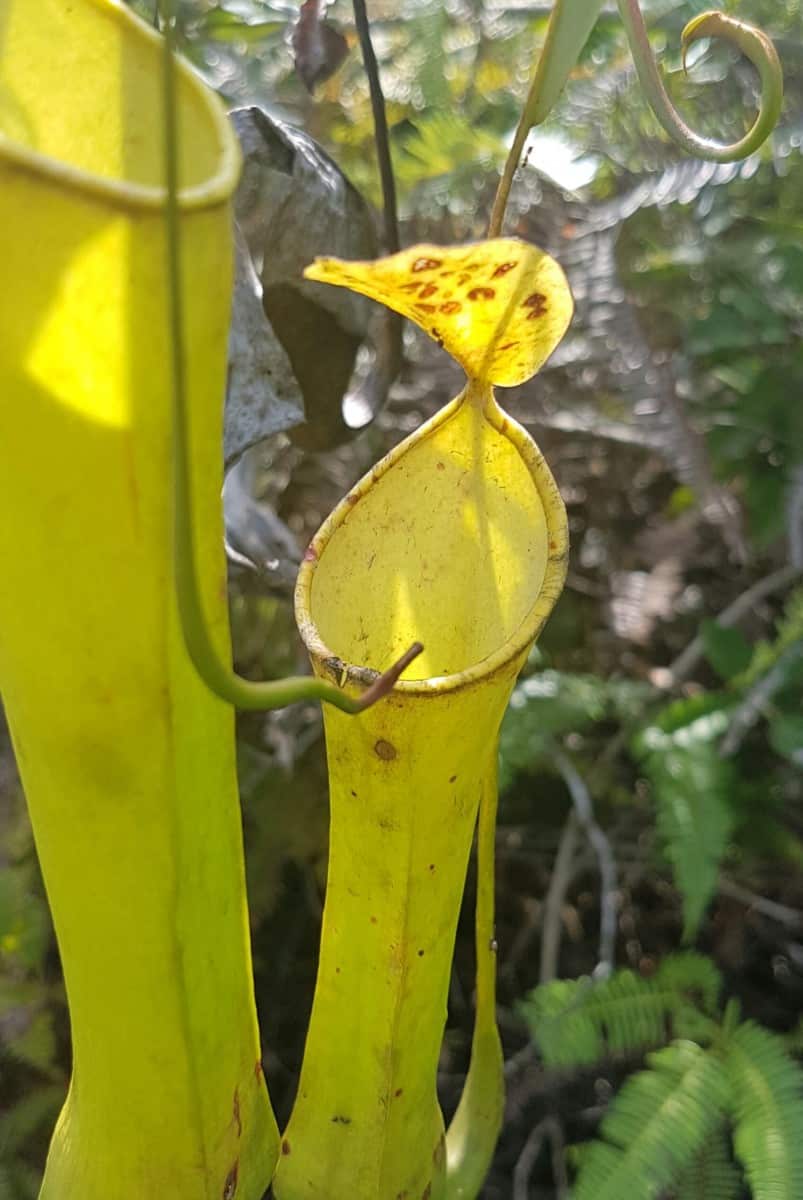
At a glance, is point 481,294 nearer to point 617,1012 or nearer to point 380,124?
point 380,124

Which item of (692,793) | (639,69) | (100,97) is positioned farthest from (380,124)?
(692,793)

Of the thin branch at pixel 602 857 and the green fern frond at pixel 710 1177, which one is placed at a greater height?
the thin branch at pixel 602 857

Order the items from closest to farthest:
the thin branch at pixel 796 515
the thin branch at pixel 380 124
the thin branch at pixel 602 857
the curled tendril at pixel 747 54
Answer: the curled tendril at pixel 747 54 < the thin branch at pixel 380 124 < the thin branch at pixel 602 857 < the thin branch at pixel 796 515

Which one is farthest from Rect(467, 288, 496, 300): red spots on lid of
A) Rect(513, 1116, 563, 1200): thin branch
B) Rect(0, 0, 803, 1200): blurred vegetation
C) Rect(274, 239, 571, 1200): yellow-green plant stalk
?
Rect(513, 1116, 563, 1200): thin branch

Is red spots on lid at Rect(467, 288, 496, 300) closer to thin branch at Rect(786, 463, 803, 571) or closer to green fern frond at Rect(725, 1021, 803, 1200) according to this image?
green fern frond at Rect(725, 1021, 803, 1200)

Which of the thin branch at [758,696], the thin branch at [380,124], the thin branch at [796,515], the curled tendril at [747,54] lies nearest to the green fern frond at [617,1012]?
the thin branch at [758,696]

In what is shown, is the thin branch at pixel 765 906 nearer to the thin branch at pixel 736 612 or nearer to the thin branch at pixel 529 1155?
the thin branch at pixel 736 612
